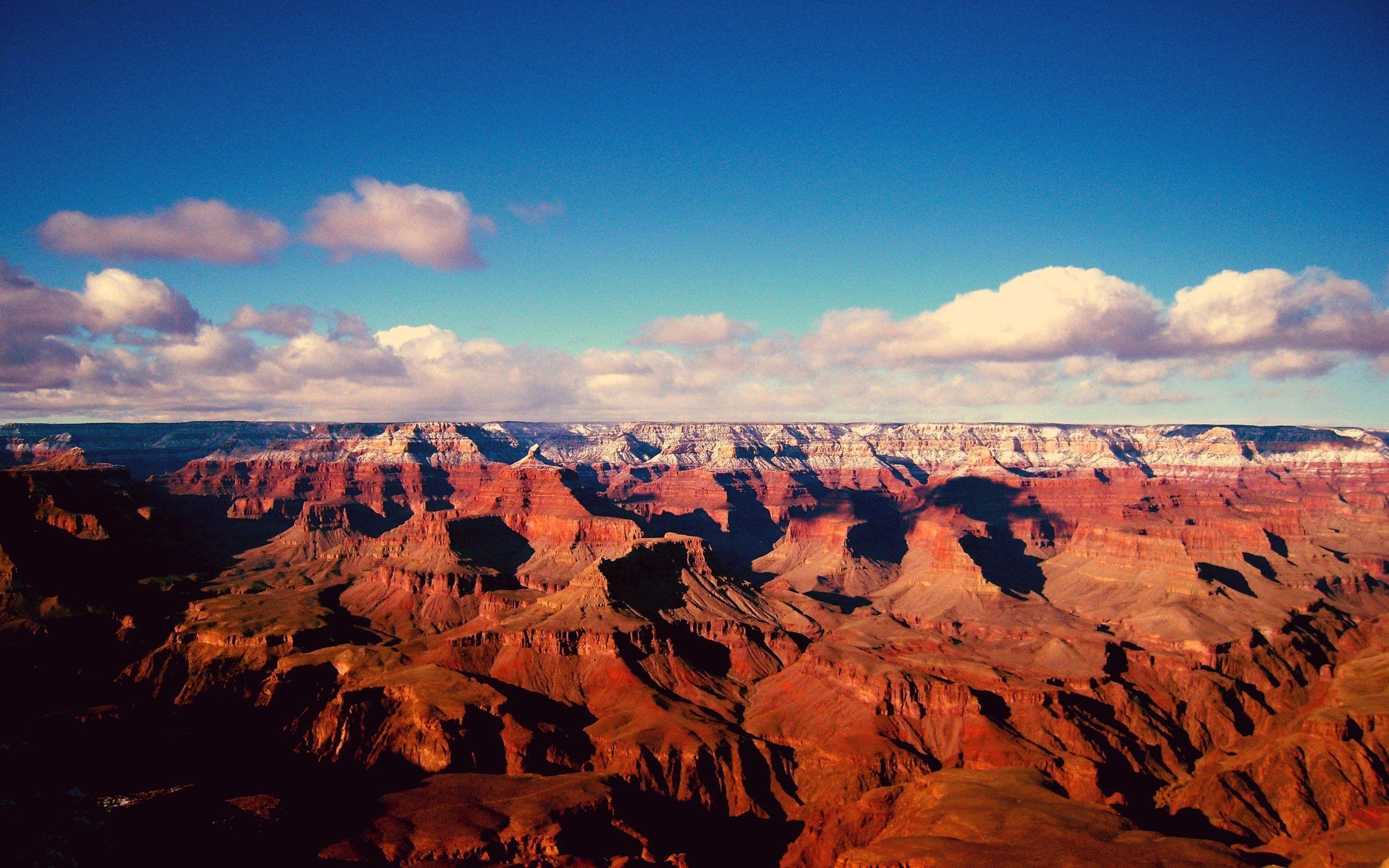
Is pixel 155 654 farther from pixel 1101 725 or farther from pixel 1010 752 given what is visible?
pixel 1101 725

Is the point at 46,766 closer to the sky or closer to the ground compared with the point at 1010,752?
closer to the sky

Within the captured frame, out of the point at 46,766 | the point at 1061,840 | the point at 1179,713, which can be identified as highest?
the point at 46,766

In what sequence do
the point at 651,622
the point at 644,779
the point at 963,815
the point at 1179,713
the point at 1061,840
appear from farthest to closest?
1. the point at 651,622
2. the point at 1179,713
3. the point at 644,779
4. the point at 963,815
5. the point at 1061,840

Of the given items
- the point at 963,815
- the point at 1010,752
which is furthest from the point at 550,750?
the point at 1010,752

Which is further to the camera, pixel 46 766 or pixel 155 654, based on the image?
pixel 155 654

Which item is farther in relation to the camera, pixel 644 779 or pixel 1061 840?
pixel 644 779

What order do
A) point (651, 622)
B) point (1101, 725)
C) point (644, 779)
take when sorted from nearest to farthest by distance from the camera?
point (644, 779)
point (1101, 725)
point (651, 622)

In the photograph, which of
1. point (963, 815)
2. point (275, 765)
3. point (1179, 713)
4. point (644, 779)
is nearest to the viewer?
point (963, 815)

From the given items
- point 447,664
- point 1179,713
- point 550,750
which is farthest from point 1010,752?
point 447,664

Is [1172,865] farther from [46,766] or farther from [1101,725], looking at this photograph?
[46,766]
